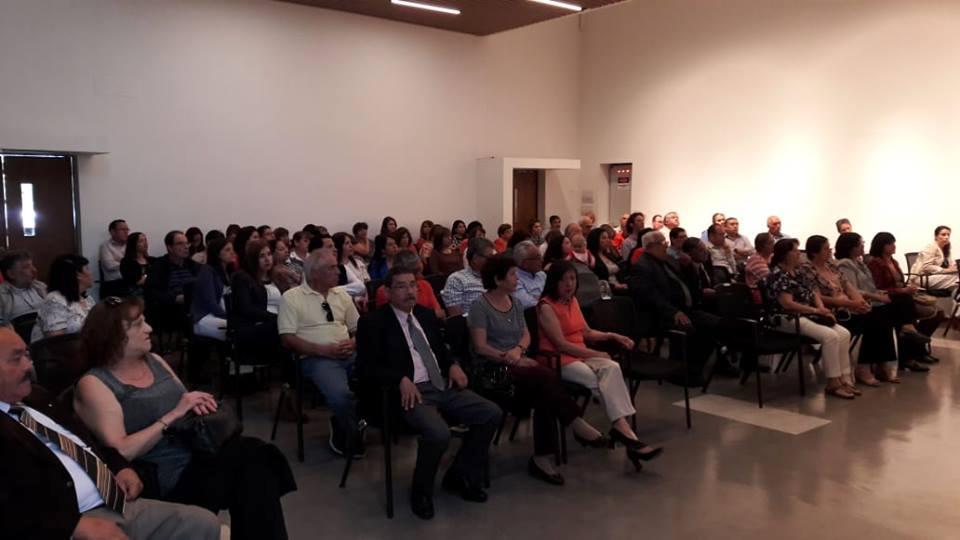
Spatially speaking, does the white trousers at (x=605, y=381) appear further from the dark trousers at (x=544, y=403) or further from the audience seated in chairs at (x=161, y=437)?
the audience seated in chairs at (x=161, y=437)

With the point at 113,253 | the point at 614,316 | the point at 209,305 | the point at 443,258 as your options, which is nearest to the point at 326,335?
the point at 209,305

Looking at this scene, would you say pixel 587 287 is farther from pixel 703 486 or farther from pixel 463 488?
pixel 463 488

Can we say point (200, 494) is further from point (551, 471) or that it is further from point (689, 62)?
point (689, 62)

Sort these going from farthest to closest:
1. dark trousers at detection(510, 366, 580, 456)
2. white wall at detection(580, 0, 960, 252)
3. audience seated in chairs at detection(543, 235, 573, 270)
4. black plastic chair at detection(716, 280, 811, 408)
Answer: white wall at detection(580, 0, 960, 252)
audience seated in chairs at detection(543, 235, 573, 270)
black plastic chair at detection(716, 280, 811, 408)
dark trousers at detection(510, 366, 580, 456)

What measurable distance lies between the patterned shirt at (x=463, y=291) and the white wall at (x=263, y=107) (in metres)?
5.12

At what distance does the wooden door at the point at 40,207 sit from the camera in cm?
827

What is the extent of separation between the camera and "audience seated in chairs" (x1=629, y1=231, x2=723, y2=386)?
5.78m

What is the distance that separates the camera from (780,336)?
19.4 ft

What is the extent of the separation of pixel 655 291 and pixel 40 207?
675 cm

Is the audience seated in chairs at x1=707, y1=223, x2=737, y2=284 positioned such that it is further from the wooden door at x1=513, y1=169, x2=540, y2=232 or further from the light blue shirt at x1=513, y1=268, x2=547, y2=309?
the wooden door at x1=513, y1=169, x2=540, y2=232

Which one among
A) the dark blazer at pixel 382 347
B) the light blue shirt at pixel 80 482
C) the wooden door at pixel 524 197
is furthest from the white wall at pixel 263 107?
the light blue shirt at pixel 80 482

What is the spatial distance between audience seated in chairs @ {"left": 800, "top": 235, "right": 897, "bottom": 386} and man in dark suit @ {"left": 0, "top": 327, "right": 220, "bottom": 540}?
5.30 m

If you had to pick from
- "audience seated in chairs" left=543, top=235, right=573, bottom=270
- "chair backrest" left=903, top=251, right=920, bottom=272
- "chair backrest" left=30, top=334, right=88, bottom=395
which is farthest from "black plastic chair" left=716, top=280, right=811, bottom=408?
"chair backrest" left=30, top=334, right=88, bottom=395

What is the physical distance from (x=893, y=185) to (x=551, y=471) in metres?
8.34
